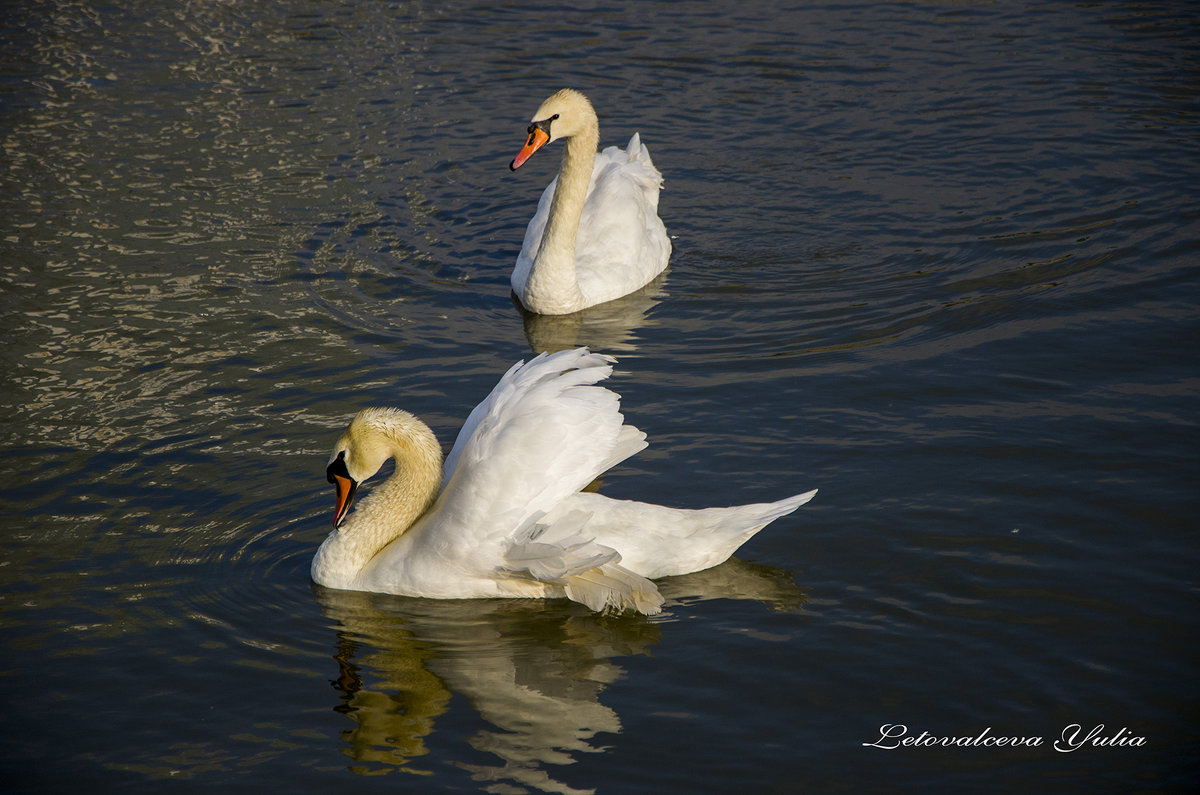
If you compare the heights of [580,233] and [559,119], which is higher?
[559,119]

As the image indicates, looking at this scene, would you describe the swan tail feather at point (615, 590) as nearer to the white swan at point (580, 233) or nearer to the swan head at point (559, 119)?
the white swan at point (580, 233)

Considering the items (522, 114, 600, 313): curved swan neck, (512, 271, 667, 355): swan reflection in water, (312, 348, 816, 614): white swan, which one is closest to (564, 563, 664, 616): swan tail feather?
(312, 348, 816, 614): white swan

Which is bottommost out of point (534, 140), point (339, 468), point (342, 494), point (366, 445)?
point (342, 494)

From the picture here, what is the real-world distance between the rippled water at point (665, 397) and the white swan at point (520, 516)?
0.64 feet

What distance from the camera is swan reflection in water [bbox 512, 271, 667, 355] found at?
358 inches

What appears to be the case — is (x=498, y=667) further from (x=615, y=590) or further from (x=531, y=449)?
(x=531, y=449)

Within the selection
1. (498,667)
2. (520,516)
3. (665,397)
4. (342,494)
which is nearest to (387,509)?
(342,494)

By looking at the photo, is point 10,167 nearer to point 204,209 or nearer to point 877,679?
point 204,209

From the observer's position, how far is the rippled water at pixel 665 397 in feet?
16.8

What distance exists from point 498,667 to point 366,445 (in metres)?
1.32

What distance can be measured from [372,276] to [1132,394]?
19.4 ft

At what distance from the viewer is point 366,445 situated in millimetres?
6027

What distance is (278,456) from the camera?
732cm

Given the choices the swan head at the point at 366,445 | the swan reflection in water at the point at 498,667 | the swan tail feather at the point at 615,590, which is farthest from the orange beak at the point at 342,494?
the swan tail feather at the point at 615,590
